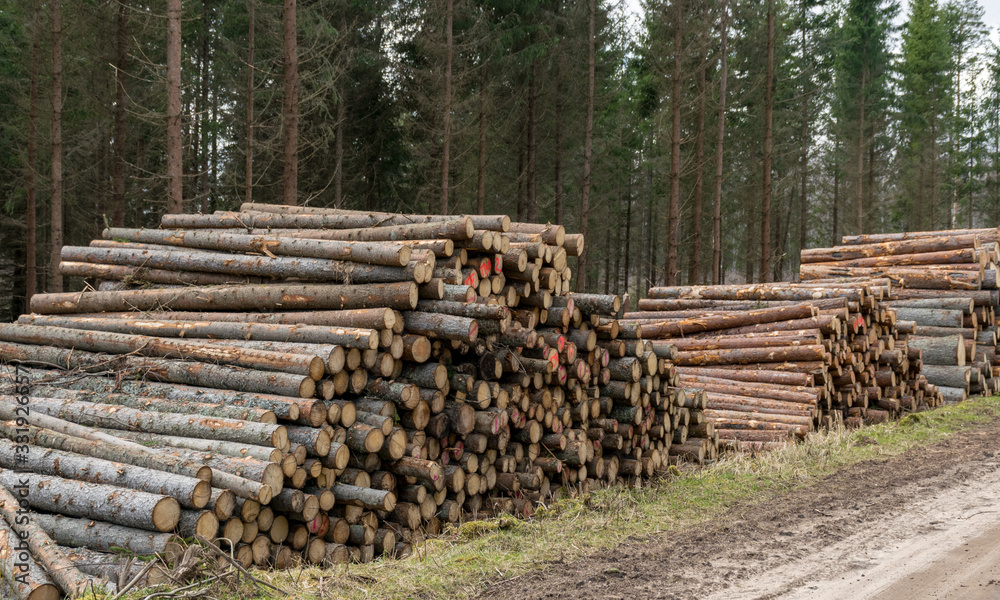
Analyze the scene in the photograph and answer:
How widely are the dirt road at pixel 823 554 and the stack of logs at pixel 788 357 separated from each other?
2.84m

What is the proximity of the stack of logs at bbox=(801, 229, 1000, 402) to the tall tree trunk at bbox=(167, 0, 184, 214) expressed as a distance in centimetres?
1343

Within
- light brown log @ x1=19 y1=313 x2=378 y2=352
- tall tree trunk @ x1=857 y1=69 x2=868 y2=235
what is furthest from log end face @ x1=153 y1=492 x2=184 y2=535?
tall tree trunk @ x1=857 y1=69 x2=868 y2=235

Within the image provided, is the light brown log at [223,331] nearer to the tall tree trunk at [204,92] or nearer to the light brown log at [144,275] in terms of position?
the light brown log at [144,275]

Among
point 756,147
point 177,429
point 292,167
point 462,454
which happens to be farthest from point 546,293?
point 756,147

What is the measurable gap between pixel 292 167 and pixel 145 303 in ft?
20.7

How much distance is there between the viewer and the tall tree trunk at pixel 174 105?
12758mm

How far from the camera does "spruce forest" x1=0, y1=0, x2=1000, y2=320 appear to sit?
20047mm

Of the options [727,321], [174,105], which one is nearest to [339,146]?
[174,105]

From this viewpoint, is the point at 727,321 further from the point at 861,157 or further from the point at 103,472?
the point at 861,157

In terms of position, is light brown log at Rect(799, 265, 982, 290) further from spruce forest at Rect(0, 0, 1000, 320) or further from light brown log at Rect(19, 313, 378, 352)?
light brown log at Rect(19, 313, 378, 352)

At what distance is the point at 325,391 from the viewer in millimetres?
6449

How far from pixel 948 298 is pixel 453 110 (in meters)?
13.9

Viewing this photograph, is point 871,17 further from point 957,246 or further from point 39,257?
point 39,257

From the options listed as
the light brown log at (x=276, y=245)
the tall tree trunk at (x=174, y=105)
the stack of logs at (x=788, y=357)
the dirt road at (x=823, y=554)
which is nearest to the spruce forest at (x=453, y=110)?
the tall tree trunk at (x=174, y=105)
